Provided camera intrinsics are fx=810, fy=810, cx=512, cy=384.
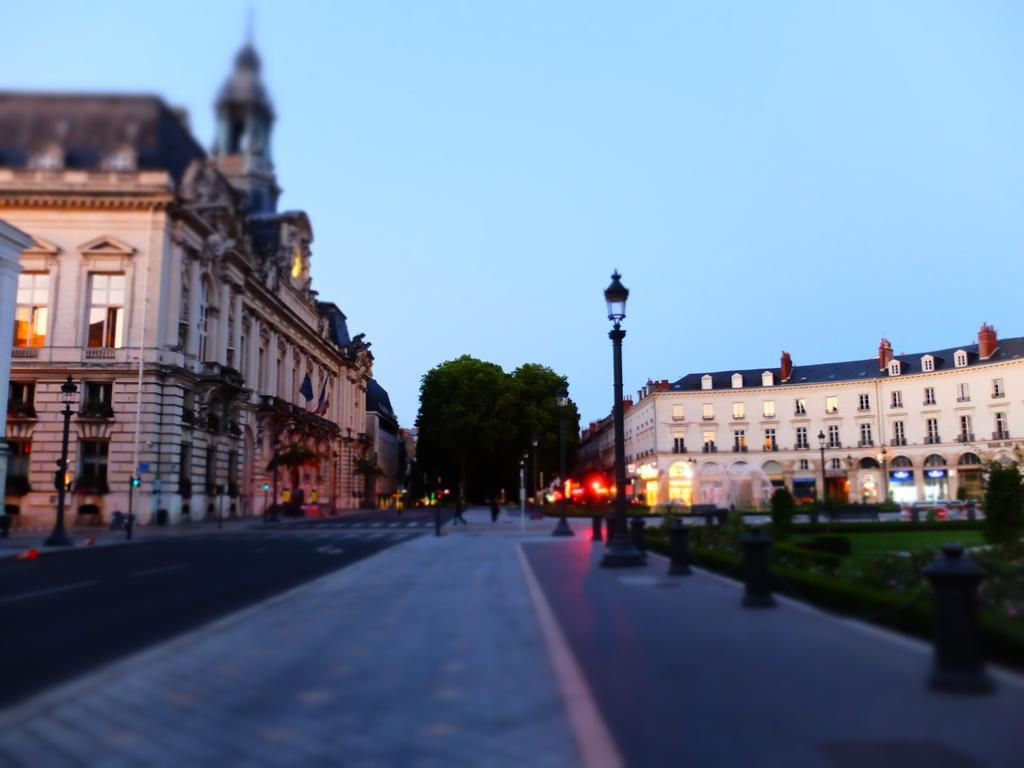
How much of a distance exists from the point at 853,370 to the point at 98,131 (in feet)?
226

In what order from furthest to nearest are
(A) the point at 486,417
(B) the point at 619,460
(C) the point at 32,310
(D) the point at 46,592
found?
1. (A) the point at 486,417
2. (C) the point at 32,310
3. (B) the point at 619,460
4. (D) the point at 46,592

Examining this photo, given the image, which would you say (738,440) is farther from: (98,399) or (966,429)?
(98,399)

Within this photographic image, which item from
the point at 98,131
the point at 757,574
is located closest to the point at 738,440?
the point at 98,131

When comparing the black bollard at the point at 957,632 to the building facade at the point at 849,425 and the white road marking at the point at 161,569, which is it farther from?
the building facade at the point at 849,425

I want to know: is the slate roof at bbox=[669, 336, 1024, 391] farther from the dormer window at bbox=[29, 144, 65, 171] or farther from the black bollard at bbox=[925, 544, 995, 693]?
the black bollard at bbox=[925, 544, 995, 693]

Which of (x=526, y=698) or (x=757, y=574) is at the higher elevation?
(x=757, y=574)

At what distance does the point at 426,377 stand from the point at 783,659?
8299 cm

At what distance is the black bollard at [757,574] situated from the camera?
11.0 metres

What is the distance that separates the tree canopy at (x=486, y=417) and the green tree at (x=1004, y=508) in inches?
2389

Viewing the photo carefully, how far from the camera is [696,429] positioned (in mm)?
82438

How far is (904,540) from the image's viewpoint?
2486 centimetres

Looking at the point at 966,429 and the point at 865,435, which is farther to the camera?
the point at 865,435

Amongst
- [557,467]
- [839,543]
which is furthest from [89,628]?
[557,467]

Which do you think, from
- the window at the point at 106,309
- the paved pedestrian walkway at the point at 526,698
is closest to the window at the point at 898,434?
the window at the point at 106,309
